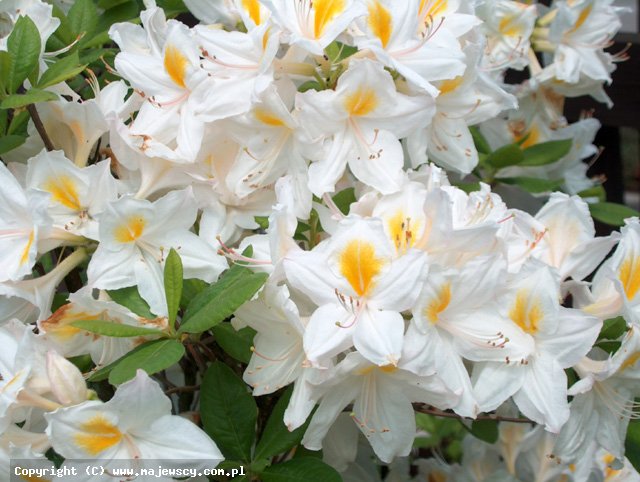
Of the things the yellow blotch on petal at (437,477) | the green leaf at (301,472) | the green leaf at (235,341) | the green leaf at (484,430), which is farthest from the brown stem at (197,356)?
the yellow blotch on petal at (437,477)

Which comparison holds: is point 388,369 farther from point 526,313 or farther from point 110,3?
point 110,3

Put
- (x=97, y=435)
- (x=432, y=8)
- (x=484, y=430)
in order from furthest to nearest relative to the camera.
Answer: (x=484, y=430) < (x=432, y=8) < (x=97, y=435)

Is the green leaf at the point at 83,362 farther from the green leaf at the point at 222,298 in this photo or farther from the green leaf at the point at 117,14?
the green leaf at the point at 117,14

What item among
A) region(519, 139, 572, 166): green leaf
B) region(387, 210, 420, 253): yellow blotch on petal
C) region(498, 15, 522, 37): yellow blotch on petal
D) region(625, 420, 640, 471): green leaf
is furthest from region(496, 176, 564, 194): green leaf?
region(387, 210, 420, 253): yellow blotch on petal

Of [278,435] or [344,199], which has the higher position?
[344,199]

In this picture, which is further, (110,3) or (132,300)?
(110,3)

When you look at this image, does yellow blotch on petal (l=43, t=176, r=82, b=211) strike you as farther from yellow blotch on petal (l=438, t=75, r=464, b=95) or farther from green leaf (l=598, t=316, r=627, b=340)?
green leaf (l=598, t=316, r=627, b=340)

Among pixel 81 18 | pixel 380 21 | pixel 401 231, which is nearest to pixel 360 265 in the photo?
pixel 401 231
